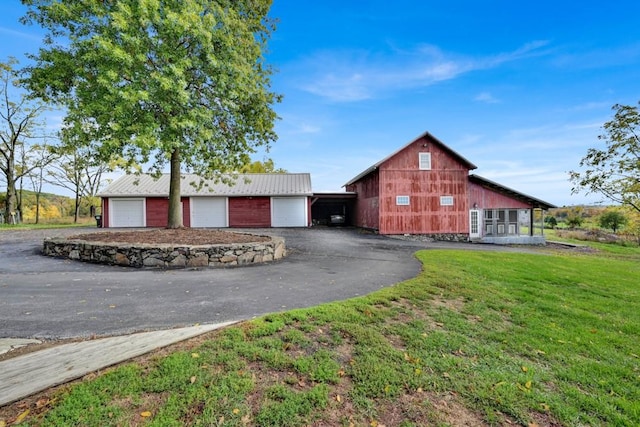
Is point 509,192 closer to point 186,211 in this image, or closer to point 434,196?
point 434,196

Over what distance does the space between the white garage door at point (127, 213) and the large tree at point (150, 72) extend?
13070 mm

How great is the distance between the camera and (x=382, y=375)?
285 cm

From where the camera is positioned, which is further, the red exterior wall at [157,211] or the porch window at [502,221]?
the red exterior wall at [157,211]

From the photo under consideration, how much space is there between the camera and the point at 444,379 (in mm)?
2900

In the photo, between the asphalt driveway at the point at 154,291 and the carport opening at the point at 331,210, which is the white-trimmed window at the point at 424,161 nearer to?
the carport opening at the point at 331,210

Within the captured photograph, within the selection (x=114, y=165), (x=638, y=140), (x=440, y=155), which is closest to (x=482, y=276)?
(x=440, y=155)

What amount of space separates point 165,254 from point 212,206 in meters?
14.6

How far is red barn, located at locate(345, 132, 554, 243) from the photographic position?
62.0 ft

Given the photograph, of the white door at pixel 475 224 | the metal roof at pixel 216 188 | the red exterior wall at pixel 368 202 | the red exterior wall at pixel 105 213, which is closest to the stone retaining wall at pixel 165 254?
the red exterior wall at pixel 368 202

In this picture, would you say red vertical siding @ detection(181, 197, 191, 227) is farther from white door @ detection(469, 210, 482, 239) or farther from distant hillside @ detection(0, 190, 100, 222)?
distant hillside @ detection(0, 190, 100, 222)

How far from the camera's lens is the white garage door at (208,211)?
2183 cm

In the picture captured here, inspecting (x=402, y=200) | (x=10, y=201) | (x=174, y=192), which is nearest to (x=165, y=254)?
(x=174, y=192)

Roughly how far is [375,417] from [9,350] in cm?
396

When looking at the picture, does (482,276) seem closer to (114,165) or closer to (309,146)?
(114,165)
